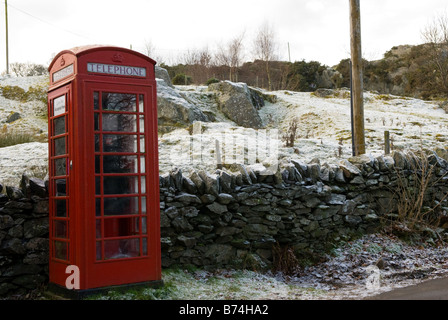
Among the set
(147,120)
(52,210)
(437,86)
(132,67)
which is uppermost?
(437,86)

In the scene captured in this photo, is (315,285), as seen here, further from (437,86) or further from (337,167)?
(437,86)

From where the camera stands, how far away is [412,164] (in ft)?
26.3

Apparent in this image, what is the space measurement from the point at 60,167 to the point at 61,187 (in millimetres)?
212

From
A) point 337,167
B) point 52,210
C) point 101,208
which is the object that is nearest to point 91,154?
point 101,208

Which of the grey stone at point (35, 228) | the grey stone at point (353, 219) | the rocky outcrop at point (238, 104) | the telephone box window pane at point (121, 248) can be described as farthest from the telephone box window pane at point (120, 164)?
the rocky outcrop at point (238, 104)

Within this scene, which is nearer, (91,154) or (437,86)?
(91,154)

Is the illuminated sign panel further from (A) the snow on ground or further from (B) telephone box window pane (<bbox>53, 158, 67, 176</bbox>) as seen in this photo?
(A) the snow on ground

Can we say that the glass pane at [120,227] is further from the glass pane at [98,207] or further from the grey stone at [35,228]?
the grey stone at [35,228]

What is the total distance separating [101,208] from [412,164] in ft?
19.7

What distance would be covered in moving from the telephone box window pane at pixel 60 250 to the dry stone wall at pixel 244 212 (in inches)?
10.8

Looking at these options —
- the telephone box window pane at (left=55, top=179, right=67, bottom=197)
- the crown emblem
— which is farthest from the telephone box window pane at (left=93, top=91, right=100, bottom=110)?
the telephone box window pane at (left=55, top=179, right=67, bottom=197)

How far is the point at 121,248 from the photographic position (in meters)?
4.40

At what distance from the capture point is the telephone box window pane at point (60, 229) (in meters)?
4.50
